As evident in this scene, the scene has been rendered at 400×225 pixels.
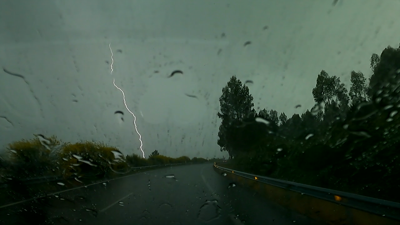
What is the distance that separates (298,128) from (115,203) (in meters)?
10.2

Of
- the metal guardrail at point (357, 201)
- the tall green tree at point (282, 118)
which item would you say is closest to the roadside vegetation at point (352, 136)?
the tall green tree at point (282, 118)

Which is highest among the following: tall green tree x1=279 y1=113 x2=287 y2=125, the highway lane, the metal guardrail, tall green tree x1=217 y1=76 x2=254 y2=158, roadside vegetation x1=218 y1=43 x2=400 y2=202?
tall green tree x1=217 y1=76 x2=254 y2=158

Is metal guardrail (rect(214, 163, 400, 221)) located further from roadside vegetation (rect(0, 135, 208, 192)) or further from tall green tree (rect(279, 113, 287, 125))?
tall green tree (rect(279, 113, 287, 125))

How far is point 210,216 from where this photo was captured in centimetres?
948

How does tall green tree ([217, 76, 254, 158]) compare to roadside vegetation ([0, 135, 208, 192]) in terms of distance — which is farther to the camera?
tall green tree ([217, 76, 254, 158])

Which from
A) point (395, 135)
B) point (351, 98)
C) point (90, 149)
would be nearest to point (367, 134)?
point (395, 135)

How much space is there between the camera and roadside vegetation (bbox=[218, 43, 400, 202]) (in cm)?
1148

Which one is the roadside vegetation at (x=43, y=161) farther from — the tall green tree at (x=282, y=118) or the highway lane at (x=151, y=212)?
the tall green tree at (x=282, y=118)

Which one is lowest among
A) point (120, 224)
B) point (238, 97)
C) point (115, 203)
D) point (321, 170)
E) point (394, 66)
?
point (120, 224)

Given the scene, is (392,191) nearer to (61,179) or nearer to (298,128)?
(298,128)

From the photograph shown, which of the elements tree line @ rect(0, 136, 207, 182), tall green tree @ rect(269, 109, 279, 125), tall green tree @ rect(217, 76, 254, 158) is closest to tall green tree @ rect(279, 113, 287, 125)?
tall green tree @ rect(269, 109, 279, 125)

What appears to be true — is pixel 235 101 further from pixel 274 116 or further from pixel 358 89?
pixel 358 89

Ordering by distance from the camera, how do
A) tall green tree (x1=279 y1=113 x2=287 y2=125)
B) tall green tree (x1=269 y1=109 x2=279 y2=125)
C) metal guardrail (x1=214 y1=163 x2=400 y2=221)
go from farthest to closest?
tall green tree (x1=269 y1=109 x2=279 y2=125) < tall green tree (x1=279 y1=113 x2=287 y2=125) < metal guardrail (x1=214 y1=163 x2=400 y2=221)

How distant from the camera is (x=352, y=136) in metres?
13.8
